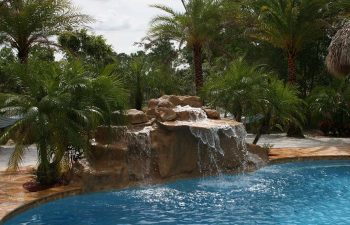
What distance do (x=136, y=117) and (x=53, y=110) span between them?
9.39ft

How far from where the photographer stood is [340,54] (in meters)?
14.6

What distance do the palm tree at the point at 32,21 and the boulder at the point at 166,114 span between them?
5.63 m

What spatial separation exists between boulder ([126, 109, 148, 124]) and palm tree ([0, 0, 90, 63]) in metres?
5.38

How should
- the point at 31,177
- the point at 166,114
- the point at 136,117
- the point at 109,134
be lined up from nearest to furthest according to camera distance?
1. the point at 31,177
2. the point at 109,134
3. the point at 136,117
4. the point at 166,114

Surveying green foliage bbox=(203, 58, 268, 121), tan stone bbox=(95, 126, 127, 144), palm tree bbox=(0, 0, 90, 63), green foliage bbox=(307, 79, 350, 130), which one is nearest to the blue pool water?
tan stone bbox=(95, 126, 127, 144)

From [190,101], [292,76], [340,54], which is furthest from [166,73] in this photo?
[340,54]

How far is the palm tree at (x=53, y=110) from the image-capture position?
342 inches

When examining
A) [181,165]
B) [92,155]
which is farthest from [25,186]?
[181,165]

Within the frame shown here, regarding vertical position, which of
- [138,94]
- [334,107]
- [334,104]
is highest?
[138,94]

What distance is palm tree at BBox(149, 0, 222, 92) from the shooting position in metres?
18.7

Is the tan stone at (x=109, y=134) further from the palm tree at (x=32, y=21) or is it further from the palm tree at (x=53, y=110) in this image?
the palm tree at (x=32, y=21)

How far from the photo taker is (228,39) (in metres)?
23.4

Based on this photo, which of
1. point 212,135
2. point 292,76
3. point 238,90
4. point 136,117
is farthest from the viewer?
point 292,76

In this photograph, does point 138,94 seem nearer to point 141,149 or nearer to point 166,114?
point 166,114
